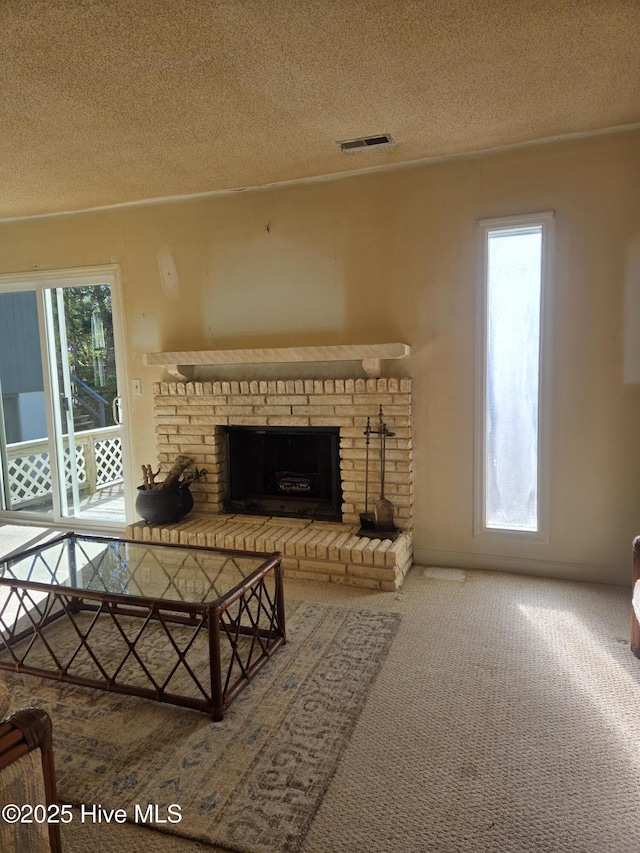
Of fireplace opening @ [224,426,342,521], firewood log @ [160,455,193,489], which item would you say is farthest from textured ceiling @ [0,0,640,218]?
firewood log @ [160,455,193,489]

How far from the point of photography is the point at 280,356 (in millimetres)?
3332

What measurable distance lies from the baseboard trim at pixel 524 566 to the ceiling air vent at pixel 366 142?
230cm

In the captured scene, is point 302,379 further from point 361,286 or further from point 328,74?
point 328,74

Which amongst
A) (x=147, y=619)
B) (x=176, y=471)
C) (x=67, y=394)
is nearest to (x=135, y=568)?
(x=147, y=619)

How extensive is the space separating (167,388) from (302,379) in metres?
1.00

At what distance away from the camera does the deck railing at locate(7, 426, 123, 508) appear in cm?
429

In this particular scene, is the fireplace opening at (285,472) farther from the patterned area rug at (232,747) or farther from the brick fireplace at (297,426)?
the patterned area rug at (232,747)

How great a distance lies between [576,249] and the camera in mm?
2863

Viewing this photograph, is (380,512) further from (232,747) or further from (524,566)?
(232,747)

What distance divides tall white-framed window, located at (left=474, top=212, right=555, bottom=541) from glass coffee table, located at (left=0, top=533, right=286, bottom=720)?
1487 mm

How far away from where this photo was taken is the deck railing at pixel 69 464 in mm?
4293

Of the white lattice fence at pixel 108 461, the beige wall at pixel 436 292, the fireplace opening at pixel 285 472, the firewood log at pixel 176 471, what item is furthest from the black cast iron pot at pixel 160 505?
the white lattice fence at pixel 108 461

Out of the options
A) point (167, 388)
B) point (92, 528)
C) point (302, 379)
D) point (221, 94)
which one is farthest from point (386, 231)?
point (92, 528)

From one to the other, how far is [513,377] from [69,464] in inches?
134
